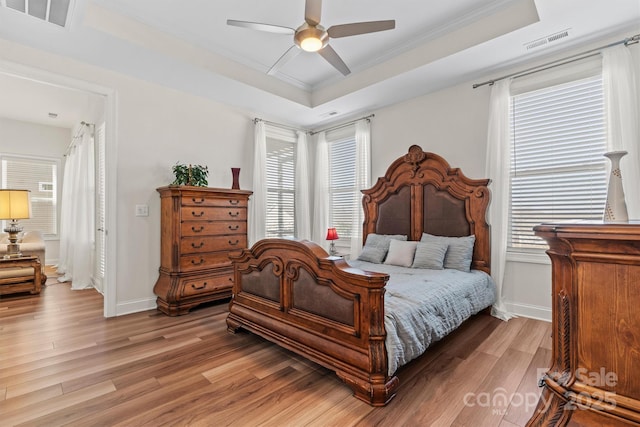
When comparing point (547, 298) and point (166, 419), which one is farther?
point (547, 298)

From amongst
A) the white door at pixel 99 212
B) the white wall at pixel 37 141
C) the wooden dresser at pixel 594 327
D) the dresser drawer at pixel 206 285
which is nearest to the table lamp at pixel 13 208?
the white door at pixel 99 212

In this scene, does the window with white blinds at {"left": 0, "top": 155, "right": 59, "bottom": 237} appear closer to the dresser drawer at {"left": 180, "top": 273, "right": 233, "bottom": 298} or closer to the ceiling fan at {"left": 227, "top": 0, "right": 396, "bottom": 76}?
the dresser drawer at {"left": 180, "top": 273, "right": 233, "bottom": 298}

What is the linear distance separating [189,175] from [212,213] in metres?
0.53

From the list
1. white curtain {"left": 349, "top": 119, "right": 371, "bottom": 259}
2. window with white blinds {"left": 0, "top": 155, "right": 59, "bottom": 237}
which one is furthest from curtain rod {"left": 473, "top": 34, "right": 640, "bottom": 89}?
window with white blinds {"left": 0, "top": 155, "right": 59, "bottom": 237}

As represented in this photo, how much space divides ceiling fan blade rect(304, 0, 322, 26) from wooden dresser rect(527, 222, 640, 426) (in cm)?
197

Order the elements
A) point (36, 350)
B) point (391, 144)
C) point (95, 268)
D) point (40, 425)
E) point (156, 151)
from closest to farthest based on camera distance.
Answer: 1. point (40, 425)
2. point (36, 350)
3. point (156, 151)
4. point (391, 144)
5. point (95, 268)

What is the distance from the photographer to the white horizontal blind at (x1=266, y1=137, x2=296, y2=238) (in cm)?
501

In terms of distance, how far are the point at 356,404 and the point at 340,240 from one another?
10.8 ft

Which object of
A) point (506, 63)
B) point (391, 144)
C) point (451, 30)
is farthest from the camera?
point (391, 144)

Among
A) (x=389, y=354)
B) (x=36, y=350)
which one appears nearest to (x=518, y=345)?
(x=389, y=354)

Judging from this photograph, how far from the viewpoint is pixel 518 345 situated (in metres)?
2.56

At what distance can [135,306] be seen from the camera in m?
3.52

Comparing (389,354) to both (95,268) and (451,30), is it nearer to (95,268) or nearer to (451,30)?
(451,30)

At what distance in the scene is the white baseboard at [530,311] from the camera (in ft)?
10.1
